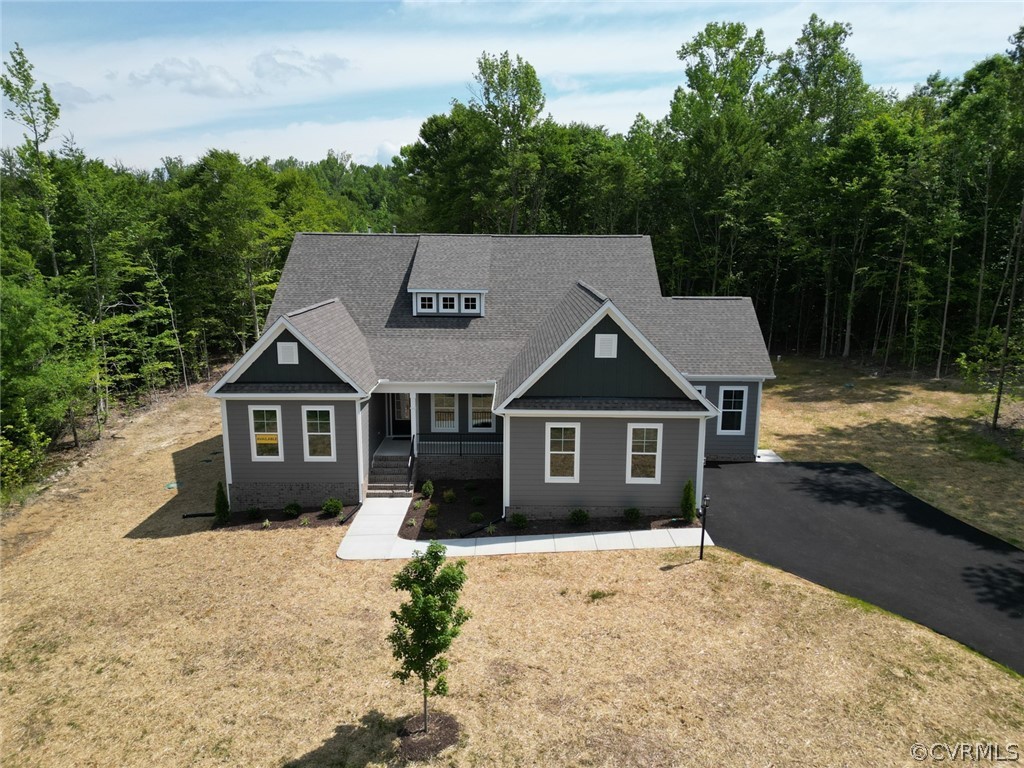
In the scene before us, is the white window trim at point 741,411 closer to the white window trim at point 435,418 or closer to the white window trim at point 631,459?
the white window trim at point 631,459

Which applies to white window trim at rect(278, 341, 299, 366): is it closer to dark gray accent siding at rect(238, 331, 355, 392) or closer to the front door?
dark gray accent siding at rect(238, 331, 355, 392)

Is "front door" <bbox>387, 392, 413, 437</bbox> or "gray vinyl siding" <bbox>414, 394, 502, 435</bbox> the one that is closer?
"gray vinyl siding" <bbox>414, 394, 502, 435</bbox>

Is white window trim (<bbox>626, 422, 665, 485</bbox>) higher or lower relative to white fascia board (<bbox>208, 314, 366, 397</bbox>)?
lower

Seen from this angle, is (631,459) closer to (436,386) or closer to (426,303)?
(436,386)

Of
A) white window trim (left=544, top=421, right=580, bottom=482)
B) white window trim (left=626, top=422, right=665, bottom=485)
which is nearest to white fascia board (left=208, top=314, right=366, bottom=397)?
white window trim (left=544, top=421, right=580, bottom=482)

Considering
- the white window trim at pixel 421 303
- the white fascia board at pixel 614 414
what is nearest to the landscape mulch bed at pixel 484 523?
the white fascia board at pixel 614 414

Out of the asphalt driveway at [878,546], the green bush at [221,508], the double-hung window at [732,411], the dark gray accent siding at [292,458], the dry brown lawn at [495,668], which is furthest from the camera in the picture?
the double-hung window at [732,411]
